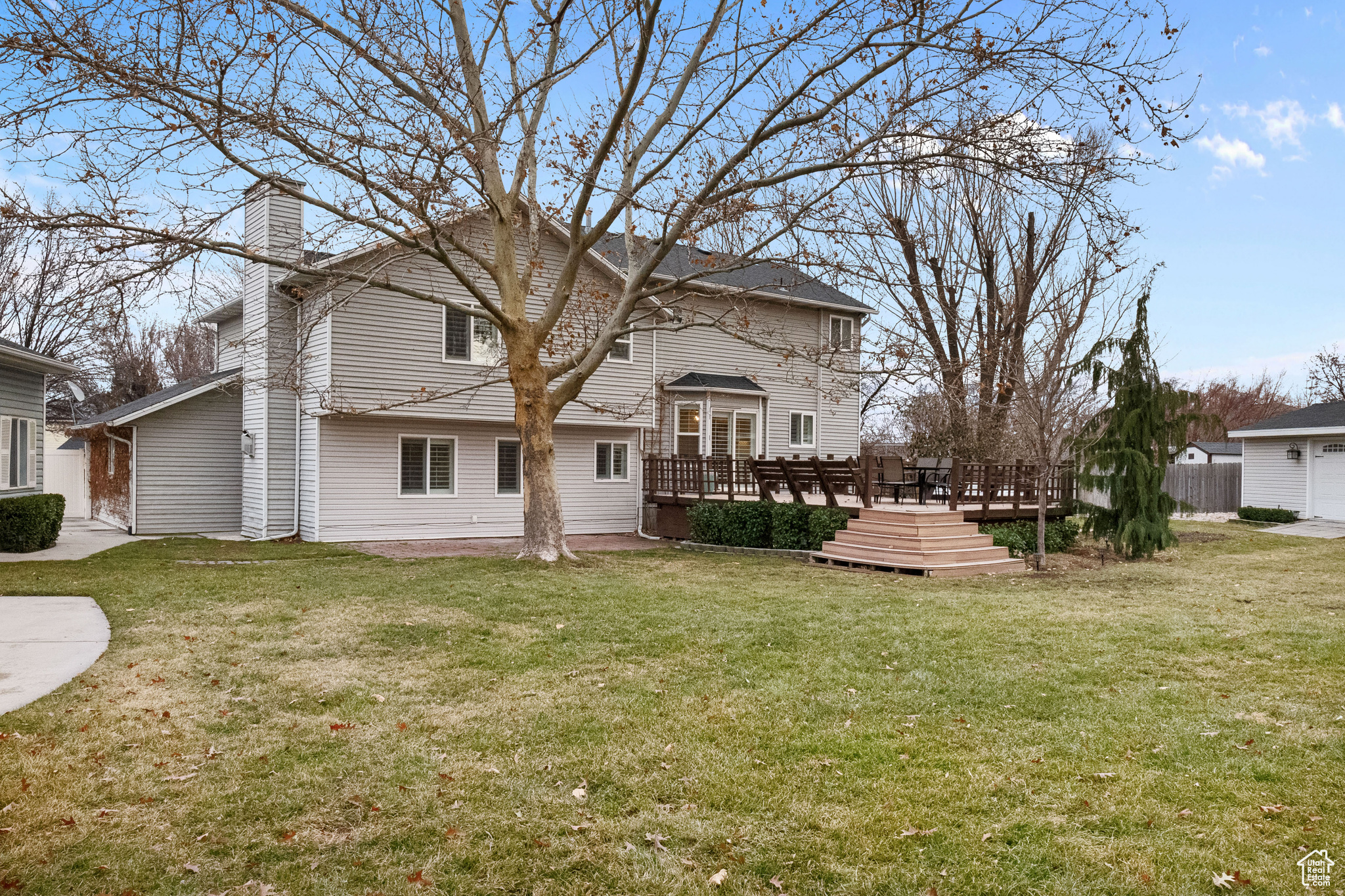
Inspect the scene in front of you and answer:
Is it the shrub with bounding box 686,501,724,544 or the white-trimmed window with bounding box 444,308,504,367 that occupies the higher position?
the white-trimmed window with bounding box 444,308,504,367

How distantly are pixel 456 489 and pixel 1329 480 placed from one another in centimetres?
2386

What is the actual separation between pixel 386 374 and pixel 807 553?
9.15m

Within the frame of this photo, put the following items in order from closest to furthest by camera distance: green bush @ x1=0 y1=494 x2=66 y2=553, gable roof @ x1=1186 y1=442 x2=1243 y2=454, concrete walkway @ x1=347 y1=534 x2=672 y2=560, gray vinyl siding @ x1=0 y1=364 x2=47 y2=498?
green bush @ x1=0 y1=494 x2=66 y2=553 → gray vinyl siding @ x1=0 y1=364 x2=47 y2=498 → concrete walkway @ x1=347 y1=534 x2=672 y2=560 → gable roof @ x1=1186 y1=442 x2=1243 y2=454

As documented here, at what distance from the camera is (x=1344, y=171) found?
17.1m

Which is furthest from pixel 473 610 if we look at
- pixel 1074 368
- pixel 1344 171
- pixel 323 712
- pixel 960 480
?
pixel 1344 171

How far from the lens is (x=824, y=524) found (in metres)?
15.0

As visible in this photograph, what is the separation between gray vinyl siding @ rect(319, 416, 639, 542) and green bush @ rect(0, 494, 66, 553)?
4.49 m

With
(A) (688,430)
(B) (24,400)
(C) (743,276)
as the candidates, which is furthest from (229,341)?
(C) (743,276)

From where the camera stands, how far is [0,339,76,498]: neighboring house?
46.8 ft

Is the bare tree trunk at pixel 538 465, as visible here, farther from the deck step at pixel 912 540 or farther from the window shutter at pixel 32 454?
the window shutter at pixel 32 454

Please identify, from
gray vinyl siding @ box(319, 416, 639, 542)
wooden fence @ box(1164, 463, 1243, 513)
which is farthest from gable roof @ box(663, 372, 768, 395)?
wooden fence @ box(1164, 463, 1243, 513)

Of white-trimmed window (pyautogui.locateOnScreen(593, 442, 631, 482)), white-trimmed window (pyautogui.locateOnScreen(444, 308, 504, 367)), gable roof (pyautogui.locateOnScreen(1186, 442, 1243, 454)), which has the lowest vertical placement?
white-trimmed window (pyautogui.locateOnScreen(593, 442, 631, 482))

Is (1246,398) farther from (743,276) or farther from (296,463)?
(296,463)

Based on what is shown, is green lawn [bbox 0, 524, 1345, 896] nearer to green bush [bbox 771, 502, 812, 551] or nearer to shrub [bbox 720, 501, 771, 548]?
green bush [bbox 771, 502, 812, 551]
